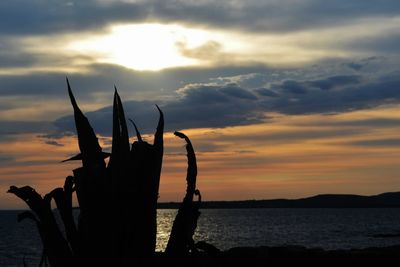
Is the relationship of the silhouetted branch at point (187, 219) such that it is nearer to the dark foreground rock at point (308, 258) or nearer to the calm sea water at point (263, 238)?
the dark foreground rock at point (308, 258)

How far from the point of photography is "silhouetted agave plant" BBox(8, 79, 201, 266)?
11.0ft

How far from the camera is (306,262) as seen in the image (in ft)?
83.2

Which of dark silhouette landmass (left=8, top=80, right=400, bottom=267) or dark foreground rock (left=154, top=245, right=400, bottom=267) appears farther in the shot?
dark foreground rock (left=154, top=245, right=400, bottom=267)

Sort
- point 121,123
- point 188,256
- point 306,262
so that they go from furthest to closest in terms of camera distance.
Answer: point 306,262 → point 121,123 → point 188,256

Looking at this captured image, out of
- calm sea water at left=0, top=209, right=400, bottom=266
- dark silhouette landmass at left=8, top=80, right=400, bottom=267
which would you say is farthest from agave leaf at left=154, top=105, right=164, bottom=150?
calm sea water at left=0, top=209, right=400, bottom=266

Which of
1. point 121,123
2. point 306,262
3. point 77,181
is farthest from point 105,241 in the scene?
point 306,262

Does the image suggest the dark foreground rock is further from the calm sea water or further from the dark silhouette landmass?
the calm sea water

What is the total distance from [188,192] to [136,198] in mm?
310

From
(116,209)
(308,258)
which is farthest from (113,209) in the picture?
(308,258)

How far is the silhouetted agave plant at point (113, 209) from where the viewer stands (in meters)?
3.35

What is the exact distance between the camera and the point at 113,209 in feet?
11.1

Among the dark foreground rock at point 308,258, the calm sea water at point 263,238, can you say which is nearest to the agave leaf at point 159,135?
the dark foreground rock at point 308,258

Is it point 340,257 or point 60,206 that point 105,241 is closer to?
point 60,206

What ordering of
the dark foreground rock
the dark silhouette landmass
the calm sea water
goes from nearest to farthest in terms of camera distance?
the dark silhouette landmass, the dark foreground rock, the calm sea water
